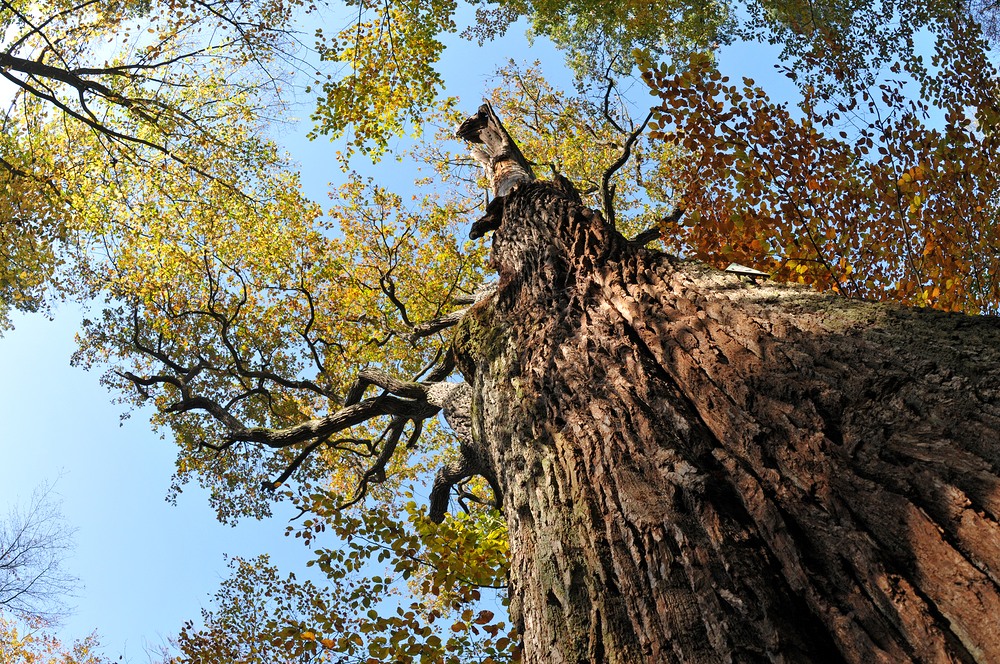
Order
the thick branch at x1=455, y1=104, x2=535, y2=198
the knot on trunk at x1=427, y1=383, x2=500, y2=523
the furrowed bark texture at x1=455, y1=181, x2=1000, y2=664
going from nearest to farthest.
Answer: the furrowed bark texture at x1=455, y1=181, x2=1000, y2=664
the knot on trunk at x1=427, y1=383, x2=500, y2=523
the thick branch at x1=455, y1=104, x2=535, y2=198

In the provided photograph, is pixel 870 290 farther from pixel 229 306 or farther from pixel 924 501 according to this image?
pixel 229 306

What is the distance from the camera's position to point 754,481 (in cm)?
295

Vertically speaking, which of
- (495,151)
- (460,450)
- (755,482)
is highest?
(495,151)

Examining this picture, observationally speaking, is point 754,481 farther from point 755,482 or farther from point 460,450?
point 460,450

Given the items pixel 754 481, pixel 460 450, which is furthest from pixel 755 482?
pixel 460 450

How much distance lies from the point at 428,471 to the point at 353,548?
983 centimetres

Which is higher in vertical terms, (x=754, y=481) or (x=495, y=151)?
(x=495, y=151)

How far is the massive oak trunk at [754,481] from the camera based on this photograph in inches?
91.3

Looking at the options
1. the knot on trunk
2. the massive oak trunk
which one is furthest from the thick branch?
the massive oak trunk

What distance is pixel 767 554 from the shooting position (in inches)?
105

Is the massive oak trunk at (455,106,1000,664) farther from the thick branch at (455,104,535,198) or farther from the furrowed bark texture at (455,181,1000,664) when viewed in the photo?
the thick branch at (455,104,535,198)

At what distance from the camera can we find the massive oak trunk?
2.32 meters

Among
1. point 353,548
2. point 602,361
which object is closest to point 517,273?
point 602,361

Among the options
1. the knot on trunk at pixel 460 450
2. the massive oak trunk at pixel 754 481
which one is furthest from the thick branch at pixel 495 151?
the massive oak trunk at pixel 754 481
